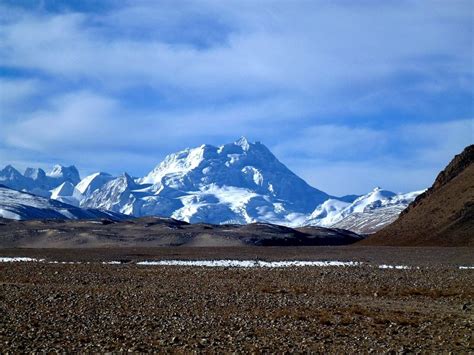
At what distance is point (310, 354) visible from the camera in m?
17.0

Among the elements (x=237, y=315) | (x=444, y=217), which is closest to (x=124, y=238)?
(x=444, y=217)

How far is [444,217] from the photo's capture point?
9575cm

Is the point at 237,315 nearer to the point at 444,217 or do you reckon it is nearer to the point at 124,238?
the point at 444,217

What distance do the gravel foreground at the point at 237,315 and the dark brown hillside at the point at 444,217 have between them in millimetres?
53866

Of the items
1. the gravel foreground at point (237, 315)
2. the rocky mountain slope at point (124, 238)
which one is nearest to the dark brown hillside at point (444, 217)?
the rocky mountain slope at point (124, 238)

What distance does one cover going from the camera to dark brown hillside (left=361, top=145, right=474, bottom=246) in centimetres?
8919

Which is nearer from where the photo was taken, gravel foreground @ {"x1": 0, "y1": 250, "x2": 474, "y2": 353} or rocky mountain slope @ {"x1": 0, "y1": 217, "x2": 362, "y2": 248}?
gravel foreground @ {"x1": 0, "y1": 250, "x2": 474, "y2": 353}

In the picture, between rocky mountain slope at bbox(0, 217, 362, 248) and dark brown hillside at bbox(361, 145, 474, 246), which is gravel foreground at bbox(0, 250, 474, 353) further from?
rocky mountain slope at bbox(0, 217, 362, 248)

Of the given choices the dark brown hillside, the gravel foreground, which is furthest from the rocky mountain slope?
the gravel foreground

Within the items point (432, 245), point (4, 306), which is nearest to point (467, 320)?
point (4, 306)

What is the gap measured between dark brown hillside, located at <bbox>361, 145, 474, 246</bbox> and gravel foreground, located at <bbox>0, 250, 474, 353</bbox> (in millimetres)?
53866

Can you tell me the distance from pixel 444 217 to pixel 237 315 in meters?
79.6

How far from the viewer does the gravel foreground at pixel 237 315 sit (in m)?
18.2

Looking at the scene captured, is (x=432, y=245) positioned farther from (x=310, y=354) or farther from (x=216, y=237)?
(x=310, y=354)
